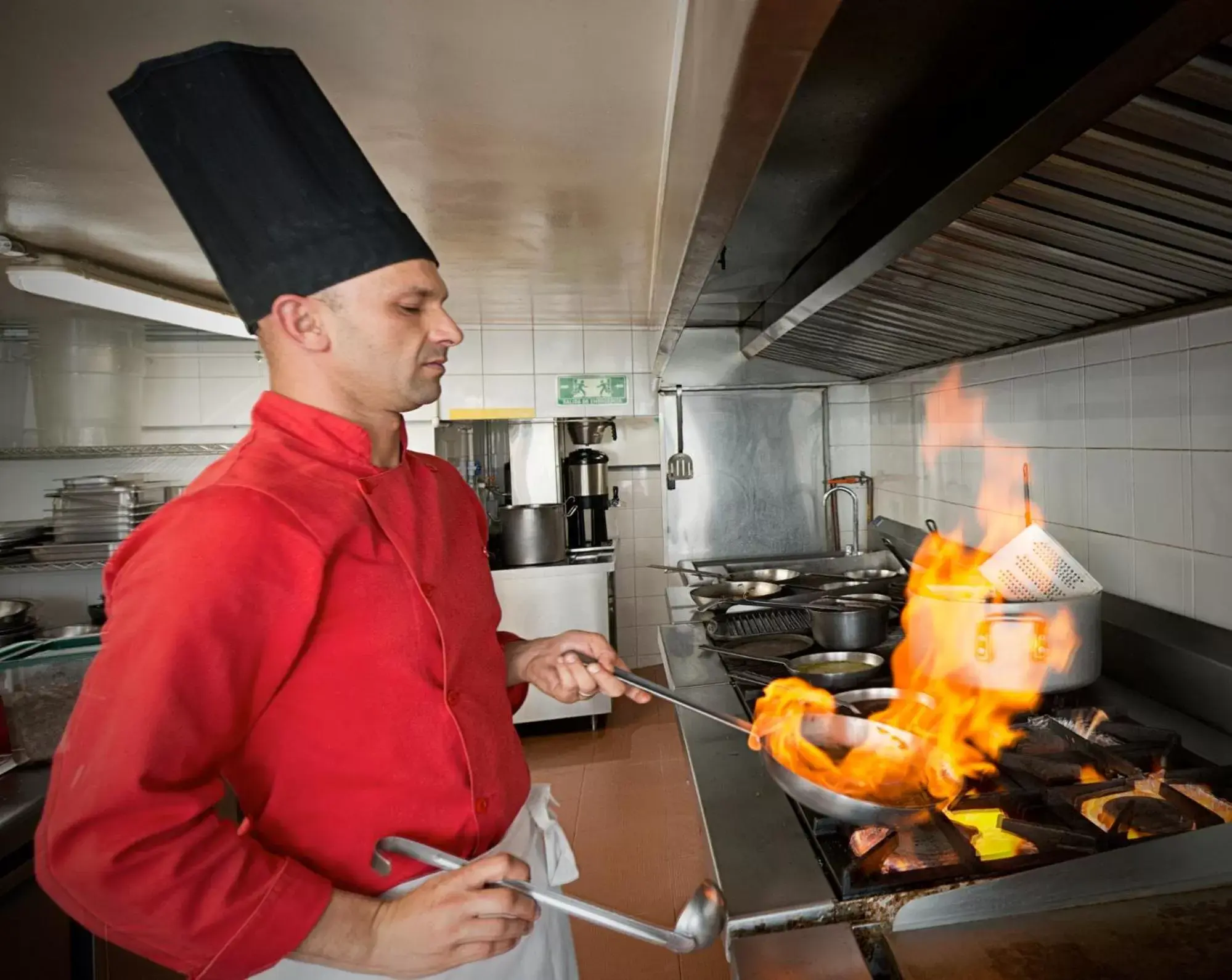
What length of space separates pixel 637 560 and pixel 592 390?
4.06 ft

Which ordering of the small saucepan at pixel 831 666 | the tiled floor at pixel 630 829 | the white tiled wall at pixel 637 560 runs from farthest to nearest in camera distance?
the white tiled wall at pixel 637 560 < the tiled floor at pixel 630 829 < the small saucepan at pixel 831 666

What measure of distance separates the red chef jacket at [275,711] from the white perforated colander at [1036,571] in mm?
1187

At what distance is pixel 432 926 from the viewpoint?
2.27 feet

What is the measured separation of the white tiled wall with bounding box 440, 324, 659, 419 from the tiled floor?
177 centimetres

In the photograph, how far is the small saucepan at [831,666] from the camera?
1600 millimetres

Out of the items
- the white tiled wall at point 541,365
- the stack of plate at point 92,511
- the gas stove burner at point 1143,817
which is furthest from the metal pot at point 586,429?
the gas stove burner at point 1143,817

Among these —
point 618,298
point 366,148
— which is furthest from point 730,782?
point 618,298

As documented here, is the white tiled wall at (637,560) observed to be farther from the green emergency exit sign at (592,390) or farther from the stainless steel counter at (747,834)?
the stainless steel counter at (747,834)

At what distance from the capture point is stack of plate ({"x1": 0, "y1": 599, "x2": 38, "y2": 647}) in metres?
2.61

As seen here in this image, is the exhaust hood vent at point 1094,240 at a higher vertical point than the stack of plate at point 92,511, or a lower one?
higher

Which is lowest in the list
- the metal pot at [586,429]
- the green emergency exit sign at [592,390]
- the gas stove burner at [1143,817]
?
the gas stove burner at [1143,817]

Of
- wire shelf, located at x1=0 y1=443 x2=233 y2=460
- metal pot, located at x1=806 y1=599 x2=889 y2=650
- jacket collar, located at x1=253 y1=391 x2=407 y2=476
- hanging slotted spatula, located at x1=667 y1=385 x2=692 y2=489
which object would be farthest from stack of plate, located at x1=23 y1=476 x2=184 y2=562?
metal pot, located at x1=806 y1=599 x2=889 y2=650

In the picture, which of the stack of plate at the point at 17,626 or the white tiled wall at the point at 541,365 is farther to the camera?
the white tiled wall at the point at 541,365

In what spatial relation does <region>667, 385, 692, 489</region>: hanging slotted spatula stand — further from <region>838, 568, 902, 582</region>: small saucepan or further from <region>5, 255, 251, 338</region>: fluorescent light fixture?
<region>5, 255, 251, 338</region>: fluorescent light fixture
